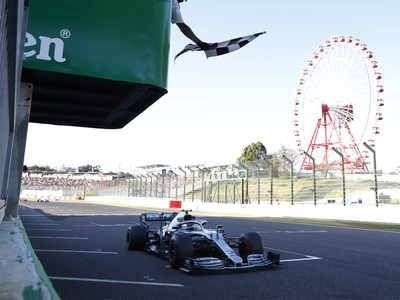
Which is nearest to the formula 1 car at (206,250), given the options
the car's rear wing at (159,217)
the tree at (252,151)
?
the car's rear wing at (159,217)

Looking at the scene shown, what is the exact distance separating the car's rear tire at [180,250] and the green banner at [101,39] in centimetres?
303

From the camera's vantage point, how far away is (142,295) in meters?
5.84

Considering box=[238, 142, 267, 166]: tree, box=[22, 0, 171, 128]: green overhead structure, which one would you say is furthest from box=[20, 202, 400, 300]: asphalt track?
box=[238, 142, 267, 166]: tree

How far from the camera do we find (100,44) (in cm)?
575

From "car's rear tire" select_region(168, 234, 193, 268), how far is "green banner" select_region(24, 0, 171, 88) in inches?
119

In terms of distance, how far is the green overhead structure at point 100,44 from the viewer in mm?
5578

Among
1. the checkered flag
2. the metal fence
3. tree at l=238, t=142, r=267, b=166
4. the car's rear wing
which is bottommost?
the car's rear wing

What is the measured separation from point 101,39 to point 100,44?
61mm

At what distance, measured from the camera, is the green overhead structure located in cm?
558

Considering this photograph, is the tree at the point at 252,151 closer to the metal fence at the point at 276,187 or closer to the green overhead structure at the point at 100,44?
the metal fence at the point at 276,187

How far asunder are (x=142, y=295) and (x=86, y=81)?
8.60ft

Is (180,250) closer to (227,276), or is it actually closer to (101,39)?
(227,276)

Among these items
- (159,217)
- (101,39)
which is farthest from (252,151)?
(101,39)

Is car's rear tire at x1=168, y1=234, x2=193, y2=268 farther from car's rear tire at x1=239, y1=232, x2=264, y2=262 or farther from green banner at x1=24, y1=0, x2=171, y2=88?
green banner at x1=24, y1=0, x2=171, y2=88
